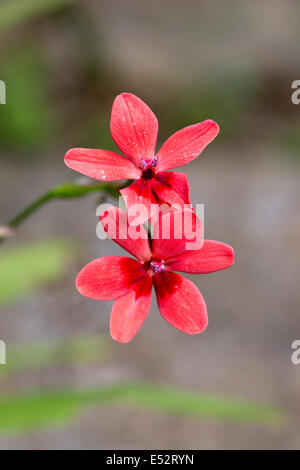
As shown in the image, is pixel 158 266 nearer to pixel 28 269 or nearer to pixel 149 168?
pixel 149 168

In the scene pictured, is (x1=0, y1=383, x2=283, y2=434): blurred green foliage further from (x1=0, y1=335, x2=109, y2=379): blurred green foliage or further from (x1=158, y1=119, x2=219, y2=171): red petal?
(x1=158, y1=119, x2=219, y2=171): red petal

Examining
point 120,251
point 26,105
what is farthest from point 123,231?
point 26,105

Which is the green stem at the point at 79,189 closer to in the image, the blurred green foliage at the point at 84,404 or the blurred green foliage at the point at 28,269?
the blurred green foliage at the point at 84,404

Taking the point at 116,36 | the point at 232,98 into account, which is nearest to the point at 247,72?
the point at 232,98

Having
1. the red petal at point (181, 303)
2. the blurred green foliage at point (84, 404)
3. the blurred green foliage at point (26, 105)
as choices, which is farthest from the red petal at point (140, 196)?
the blurred green foliage at point (26, 105)

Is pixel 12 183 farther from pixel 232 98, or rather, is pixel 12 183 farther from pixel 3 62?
pixel 232 98
